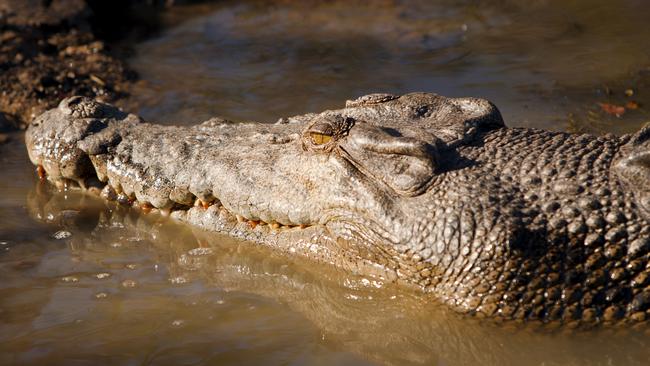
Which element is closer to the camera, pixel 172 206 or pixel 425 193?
pixel 425 193

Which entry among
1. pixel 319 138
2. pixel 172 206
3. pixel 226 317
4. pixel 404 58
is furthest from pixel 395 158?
pixel 404 58

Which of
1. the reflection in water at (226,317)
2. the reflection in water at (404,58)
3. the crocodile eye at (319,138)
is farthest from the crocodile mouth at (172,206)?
the reflection in water at (404,58)

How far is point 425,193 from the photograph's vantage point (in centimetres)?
373

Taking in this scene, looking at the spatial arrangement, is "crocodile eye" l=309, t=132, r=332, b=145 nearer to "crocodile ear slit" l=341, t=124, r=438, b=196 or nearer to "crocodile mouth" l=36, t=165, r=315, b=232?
"crocodile ear slit" l=341, t=124, r=438, b=196

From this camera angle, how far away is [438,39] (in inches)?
334

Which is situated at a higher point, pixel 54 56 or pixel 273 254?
pixel 54 56

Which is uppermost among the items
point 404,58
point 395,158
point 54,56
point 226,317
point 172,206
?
point 395,158

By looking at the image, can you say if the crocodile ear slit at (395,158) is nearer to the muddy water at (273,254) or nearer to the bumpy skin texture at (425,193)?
the bumpy skin texture at (425,193)

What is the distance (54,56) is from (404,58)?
357 cm

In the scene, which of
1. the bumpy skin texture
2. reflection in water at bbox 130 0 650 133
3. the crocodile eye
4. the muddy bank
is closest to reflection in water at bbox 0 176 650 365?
the bumpy skin texture

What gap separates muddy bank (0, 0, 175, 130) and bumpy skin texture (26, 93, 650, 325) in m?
2.13

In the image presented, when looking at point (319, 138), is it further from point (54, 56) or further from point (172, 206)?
point (54, 56)

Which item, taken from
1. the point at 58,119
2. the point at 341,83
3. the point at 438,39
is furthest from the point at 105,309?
the point at 438,39

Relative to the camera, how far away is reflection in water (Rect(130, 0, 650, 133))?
6746 millimetres
